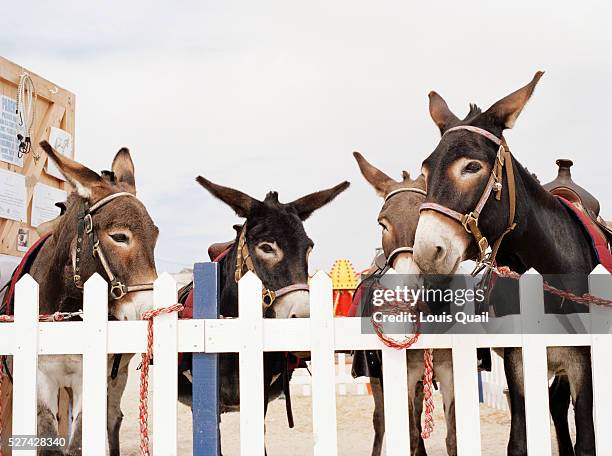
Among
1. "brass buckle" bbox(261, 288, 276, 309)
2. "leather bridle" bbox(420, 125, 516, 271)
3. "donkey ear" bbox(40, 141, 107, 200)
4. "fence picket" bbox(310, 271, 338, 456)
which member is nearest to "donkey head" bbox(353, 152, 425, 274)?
"brass buckle" bbox(261, 288, 276, 309)

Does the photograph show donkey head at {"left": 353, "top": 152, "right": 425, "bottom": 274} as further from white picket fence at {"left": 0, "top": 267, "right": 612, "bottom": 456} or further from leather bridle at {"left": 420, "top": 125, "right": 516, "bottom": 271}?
white picket fence at {"left": 0, "top": 267, "right": 612, "bottom": 456}

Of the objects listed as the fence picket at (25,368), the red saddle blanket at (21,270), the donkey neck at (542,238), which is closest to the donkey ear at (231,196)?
the red saddle blanket at (21,270)

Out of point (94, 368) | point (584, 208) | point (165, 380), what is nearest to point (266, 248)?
point (165, 380)

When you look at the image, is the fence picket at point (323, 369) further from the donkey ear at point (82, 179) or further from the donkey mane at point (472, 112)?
the donkey ear at point (82, 179)

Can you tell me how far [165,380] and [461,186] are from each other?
71.5 inches

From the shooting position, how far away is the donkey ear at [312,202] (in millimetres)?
5094

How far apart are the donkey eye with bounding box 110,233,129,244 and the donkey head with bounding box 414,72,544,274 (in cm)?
199

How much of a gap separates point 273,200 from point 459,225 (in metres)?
1.97

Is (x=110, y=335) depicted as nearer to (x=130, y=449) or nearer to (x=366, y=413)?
(x=130, y=449)

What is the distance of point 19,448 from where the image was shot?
3.25 m

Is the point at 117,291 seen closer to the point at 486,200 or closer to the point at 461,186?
the point at 461,186

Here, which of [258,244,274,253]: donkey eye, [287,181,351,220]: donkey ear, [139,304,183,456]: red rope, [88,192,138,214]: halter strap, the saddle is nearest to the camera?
[139,304,183,456]: red rope

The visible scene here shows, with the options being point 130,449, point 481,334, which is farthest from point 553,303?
point 130,449

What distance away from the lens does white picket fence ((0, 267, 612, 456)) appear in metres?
3.25
